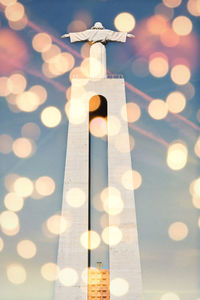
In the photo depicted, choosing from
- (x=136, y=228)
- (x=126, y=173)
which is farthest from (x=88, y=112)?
(x=136, y=228)

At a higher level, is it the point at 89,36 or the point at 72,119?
the point at 89,36

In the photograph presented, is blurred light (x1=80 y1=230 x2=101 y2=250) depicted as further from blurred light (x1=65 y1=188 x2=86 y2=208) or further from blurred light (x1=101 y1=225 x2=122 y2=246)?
blurred light (x1=65 y1=188 x2=86 y2=208)

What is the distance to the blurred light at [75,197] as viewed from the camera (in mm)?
24656

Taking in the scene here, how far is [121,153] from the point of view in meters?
25.9

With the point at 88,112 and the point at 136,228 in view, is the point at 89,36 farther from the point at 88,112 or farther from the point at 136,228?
the point at 136,228

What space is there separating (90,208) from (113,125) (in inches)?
225

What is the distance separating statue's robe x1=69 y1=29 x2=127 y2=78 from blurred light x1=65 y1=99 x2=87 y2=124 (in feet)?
8.81

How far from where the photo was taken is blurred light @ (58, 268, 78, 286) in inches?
895

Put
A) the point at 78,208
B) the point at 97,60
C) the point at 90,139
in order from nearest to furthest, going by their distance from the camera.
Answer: the point at 78,208 < the point at 90,139 < the point at 97,60

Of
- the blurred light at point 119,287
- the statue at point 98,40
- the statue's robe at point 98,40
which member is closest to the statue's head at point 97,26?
the statue at point 98,40

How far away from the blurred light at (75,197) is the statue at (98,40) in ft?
29.0

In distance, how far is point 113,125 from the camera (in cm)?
2673

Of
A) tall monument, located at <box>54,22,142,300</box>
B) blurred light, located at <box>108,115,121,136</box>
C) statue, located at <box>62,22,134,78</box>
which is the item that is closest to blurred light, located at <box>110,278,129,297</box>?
tall monument, located at <box>54,22,142,300</box>

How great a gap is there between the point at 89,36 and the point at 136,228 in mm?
14592
